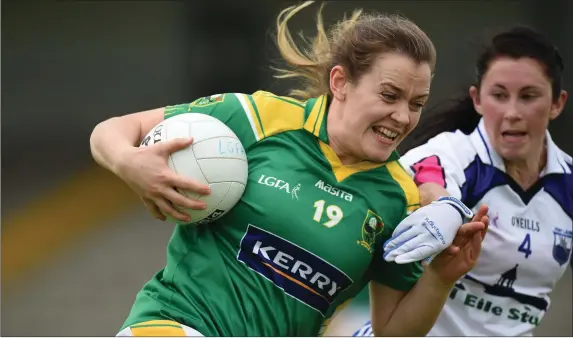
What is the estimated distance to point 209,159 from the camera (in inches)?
112

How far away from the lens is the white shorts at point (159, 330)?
2.77 meters

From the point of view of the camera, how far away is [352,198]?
299 cm

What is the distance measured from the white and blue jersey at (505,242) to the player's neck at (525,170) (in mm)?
25

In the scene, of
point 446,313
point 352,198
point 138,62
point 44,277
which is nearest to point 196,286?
point 352,198

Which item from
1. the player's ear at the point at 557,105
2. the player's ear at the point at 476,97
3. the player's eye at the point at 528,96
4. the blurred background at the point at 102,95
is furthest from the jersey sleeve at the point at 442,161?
the blurred background at the point at 102,95

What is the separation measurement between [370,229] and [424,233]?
0.24 metres

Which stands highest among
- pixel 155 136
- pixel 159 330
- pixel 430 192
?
pixel 155 136

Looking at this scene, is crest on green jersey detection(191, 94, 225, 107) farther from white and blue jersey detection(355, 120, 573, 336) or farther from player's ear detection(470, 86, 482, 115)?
player's ear detection(470, 86, 482, 115)

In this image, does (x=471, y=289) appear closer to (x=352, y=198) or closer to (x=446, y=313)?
(x=446, y=313)

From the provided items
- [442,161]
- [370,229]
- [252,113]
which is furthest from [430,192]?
[252,113]

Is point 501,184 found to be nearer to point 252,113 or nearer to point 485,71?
point 485,71

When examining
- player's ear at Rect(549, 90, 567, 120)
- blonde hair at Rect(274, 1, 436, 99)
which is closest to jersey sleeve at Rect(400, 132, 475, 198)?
player's ear at Rect(549, 90, 567, 120)

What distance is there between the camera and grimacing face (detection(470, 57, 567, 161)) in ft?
12.3

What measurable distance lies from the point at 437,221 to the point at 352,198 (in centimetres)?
32
